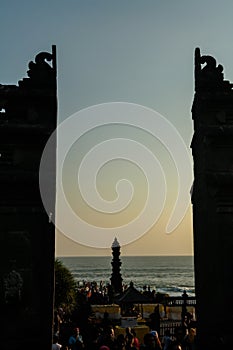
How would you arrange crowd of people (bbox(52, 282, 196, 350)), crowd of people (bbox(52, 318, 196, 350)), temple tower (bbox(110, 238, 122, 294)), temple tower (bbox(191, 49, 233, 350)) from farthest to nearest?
temple tower (bbox(110, 238, 122, 294)) < crowd of people (bbox(52, 282, 196, 350)) < temple tower (bbox(191, 49, 233, 350)) < crowd of people (bbox(52, 318, 196, 350))

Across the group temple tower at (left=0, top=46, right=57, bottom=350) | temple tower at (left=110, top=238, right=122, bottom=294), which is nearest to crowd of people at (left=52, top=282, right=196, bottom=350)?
temple tower at (left=0, top=46, right=57, bottom=350)

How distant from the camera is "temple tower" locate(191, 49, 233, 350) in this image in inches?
455

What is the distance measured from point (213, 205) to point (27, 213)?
14.3 feet

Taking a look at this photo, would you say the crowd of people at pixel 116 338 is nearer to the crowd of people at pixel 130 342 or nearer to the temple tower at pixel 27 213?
the crowd of people at pixel 130 342

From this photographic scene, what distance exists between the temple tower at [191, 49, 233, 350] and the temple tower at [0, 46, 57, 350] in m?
3.46

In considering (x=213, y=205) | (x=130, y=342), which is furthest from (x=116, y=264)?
(x=213, y=205)

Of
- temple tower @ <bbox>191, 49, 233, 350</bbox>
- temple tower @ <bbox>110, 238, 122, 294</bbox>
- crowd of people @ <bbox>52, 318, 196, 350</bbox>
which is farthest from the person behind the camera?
temple tower @ <bbox>110, 238, 122, 294</bbox>

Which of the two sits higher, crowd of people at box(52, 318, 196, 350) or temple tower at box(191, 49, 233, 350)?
temple tower at box(191, 49, 233, 350)

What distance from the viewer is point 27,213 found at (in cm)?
1179

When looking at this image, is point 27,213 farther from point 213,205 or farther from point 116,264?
point 116,264

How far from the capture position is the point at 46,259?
11.6 metres

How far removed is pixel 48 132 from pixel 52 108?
672 mm

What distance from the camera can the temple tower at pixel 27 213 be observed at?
11.4 m

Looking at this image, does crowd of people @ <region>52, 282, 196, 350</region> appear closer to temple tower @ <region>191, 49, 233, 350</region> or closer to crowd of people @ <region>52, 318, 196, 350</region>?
crowd of people @ <region>52, 318, 196, 350</region>
